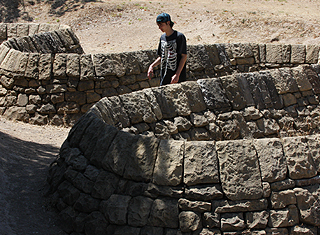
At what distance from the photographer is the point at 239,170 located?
3.09 meters

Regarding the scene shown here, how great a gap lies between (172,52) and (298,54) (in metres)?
4.34

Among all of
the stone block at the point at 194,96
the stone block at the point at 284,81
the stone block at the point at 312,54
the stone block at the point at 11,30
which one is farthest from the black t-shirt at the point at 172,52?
the stone block at the point at 11,30

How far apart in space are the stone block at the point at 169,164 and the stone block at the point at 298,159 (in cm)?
99

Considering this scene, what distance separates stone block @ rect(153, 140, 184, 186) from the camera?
3086 millimetres

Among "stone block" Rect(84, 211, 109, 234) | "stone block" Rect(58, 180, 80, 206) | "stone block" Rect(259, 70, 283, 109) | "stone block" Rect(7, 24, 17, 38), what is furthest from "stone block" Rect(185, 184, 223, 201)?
"stone block" Rect(7, 24, 17, 38)

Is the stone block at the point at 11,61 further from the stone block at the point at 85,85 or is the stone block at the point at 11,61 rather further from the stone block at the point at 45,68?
the stone block at the point at 85,85

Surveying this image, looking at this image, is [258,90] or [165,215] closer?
[165,215]

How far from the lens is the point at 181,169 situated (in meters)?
3.11

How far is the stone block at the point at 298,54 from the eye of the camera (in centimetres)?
806

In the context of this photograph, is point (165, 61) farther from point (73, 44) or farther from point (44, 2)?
point (44, 2)

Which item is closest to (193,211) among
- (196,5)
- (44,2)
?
(196,5)

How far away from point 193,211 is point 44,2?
21.3 meters

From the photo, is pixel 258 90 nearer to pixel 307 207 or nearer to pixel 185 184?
pixel 307 207

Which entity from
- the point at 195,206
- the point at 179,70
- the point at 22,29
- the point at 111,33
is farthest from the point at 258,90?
the point at 111,33
